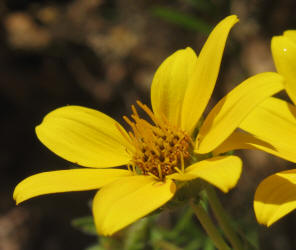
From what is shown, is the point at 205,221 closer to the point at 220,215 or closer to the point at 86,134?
the point at 220,215

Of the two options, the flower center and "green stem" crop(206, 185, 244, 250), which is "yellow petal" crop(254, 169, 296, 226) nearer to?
"green stem" crop(206, 185, 244, 250)

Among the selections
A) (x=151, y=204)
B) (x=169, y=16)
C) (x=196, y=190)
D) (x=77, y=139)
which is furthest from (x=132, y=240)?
(x=169, y=16)

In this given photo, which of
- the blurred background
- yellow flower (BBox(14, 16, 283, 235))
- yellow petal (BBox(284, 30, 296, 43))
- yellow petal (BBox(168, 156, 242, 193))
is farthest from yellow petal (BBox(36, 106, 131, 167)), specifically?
the blurred background

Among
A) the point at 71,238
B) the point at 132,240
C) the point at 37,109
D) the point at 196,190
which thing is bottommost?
the point at 71,238

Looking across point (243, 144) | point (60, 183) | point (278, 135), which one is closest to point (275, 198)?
point (243, 144)

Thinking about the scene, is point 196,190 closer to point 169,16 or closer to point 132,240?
point 132,240
